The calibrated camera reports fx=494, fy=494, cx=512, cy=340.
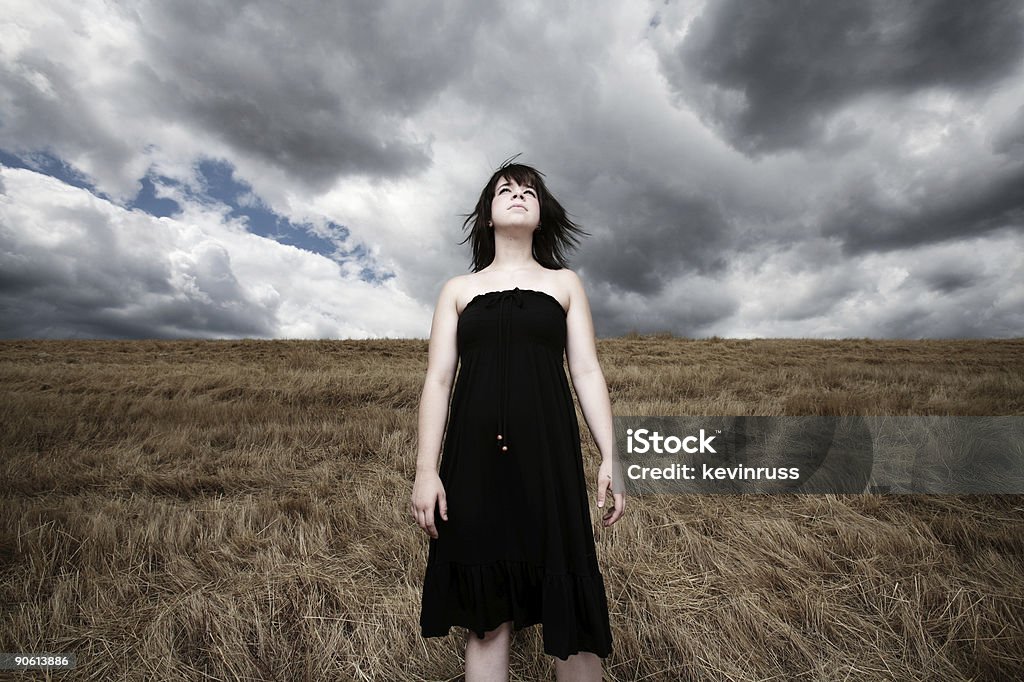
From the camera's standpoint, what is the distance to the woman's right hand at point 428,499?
1.79 meters

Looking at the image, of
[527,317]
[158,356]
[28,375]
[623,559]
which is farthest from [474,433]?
[158,356]

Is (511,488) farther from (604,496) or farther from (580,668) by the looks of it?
(580,668)

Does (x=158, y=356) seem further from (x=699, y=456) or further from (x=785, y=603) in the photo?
(x=785, y=603)

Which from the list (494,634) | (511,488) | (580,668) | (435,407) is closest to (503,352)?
(435,407)

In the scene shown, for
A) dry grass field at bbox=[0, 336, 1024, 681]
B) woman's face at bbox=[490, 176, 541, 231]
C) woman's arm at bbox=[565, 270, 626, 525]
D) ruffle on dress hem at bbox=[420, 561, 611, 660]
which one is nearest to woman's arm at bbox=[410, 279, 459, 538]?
ruffle on dress hem at bbox=[420, 561, 611, 660]

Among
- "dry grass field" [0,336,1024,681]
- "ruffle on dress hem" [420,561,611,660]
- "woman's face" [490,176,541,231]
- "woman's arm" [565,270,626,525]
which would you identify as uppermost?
"woman's face" [490,176,541,231]

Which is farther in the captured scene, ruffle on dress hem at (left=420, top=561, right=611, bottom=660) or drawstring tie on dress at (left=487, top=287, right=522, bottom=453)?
drawstring tie on dress at (left=487, top=287, right=522, bottom=453)

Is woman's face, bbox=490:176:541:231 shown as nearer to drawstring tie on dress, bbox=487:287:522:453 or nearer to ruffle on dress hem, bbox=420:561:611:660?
drawstring tie on dress, bbox=487:287:522:453

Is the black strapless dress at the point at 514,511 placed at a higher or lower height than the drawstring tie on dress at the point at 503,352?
lower

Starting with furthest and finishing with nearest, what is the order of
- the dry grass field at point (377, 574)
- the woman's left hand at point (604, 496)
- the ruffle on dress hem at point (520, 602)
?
the dry grass field at point (377, 574) → the woman's left hand at point (604, 496) → the ruffle on dress hem at point (520, 602)

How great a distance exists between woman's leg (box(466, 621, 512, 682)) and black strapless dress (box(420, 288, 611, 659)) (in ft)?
0.26

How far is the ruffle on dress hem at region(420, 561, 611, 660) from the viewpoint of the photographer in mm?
1723

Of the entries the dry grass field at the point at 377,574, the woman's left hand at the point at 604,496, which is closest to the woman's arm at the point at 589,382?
the woman's left hand at the point at 604,496

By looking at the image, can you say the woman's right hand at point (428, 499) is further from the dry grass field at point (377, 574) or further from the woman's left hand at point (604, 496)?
the dry grass field at point (377, 574)
